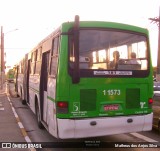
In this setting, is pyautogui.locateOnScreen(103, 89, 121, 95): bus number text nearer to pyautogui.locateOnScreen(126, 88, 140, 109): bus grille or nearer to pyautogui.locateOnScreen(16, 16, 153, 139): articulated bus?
pyautogui.locateOnScreen(16, 16, 153, 139): articulated bus

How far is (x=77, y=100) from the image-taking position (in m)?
8.04

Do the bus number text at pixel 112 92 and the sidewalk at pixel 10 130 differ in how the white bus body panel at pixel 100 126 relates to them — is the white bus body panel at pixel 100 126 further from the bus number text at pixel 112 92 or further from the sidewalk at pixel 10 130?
the sidewalk at pixel 10 130

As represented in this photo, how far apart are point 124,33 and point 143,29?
56cm

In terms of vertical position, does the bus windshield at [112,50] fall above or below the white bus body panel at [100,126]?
above

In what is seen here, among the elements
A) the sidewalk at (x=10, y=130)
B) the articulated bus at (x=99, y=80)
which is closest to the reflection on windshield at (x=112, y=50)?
the articulated bus at (x=99, y=80)

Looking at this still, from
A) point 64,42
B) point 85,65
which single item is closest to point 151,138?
point 85,65

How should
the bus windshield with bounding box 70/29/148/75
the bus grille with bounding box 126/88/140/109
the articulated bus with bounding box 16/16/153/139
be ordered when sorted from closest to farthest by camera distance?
the articulated bus with bounding box 16/16/153/139 < the bus windshield with bounding box 70/29/148/75 < the bus grille with bounding box 126/88/140/109

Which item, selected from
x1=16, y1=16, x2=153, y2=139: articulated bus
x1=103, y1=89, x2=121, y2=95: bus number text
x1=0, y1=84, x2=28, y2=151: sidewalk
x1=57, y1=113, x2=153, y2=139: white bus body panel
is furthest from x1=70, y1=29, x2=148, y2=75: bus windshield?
x1=0, y1=84, x2=28, y2=151: sidewalk

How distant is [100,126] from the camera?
8.12 m

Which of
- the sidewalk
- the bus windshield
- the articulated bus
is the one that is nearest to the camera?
the articulated bus

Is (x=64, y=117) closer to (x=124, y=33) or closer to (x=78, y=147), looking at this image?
(x=78, y=147)

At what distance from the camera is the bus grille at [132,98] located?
8.56 metres

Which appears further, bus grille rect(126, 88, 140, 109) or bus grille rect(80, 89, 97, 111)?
bus grille rect(126, 88, 140, 109)

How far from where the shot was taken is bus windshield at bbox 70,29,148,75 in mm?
8250
